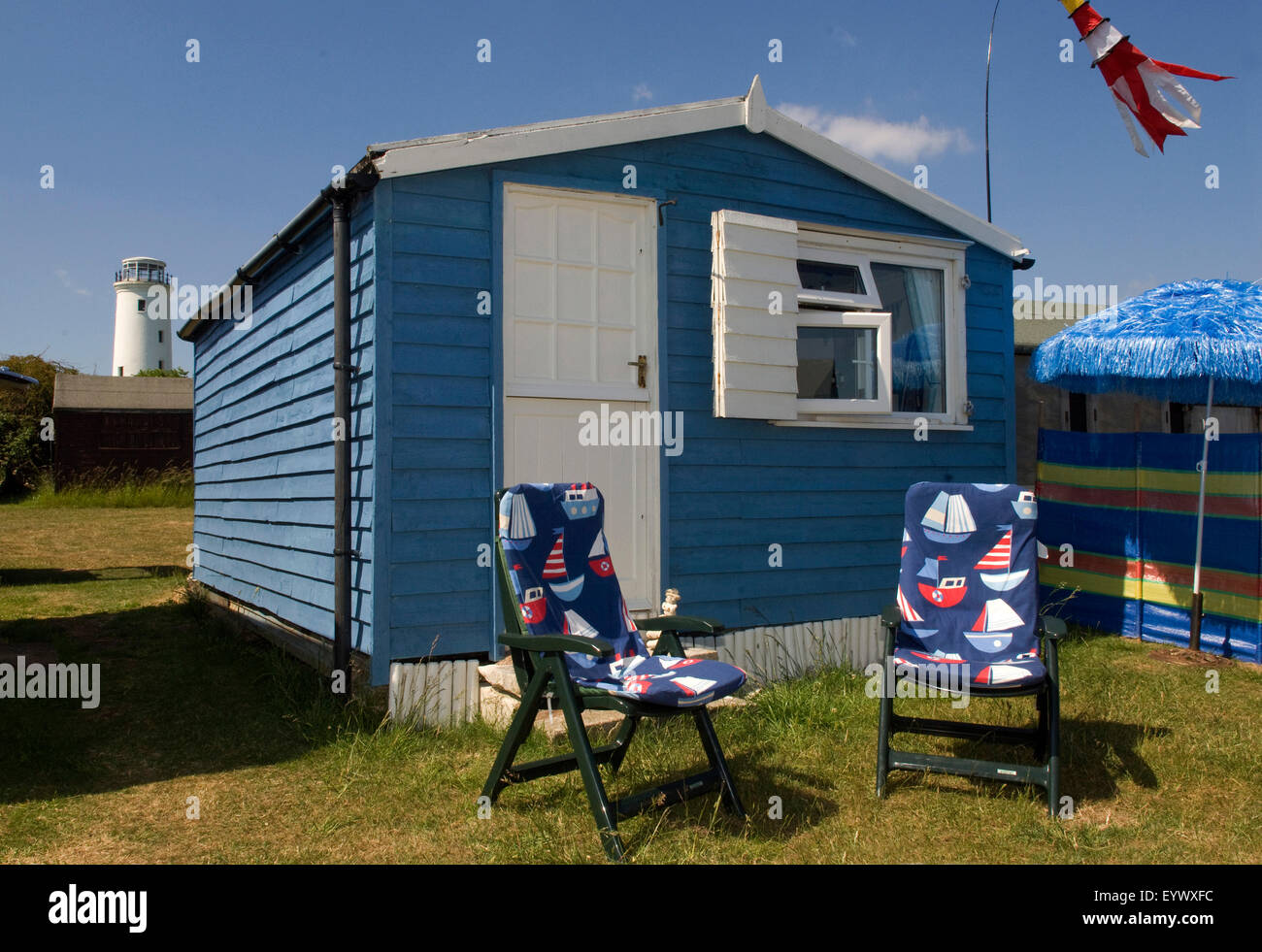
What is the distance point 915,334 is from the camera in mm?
5969

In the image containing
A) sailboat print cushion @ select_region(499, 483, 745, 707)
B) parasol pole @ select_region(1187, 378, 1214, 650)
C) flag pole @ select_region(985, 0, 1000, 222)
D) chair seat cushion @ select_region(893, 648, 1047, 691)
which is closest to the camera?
sailboat print cushion @ select_region(499, 483, 745, 707)

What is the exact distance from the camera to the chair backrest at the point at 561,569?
11.1ft

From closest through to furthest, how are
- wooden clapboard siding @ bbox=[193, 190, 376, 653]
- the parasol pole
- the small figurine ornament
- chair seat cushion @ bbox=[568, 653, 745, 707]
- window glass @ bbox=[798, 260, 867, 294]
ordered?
chair seat cushion @ bbox=[568, 653, 745, 707] < wooden clapboard siding @ bbox=[193, 190, 376, 653] < the small figurine ornament < window glass @ bbox=[798, 260, 867, 294] < the parasol pole

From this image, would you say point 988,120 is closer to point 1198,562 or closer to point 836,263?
point 836,263

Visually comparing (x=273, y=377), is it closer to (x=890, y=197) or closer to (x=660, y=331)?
(x=660, y=331)

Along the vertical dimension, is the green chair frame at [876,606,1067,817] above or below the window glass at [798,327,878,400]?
below

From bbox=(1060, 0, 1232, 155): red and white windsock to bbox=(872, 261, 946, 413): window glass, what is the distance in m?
1.68

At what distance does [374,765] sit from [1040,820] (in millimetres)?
2524

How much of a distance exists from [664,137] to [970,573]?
2805mm

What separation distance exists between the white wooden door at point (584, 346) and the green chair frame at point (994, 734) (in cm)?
160

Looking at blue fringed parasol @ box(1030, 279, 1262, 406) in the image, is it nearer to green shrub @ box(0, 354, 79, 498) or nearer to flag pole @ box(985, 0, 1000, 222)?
flag pole @ box(985, 0, 1000, 222)

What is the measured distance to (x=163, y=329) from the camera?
47.5 meters

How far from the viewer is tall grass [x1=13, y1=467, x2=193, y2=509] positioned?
17312 mm

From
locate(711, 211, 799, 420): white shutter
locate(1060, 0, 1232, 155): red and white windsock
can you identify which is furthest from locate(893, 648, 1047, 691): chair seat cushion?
locate(1060, 0, 1232, 155): red and white windsock
